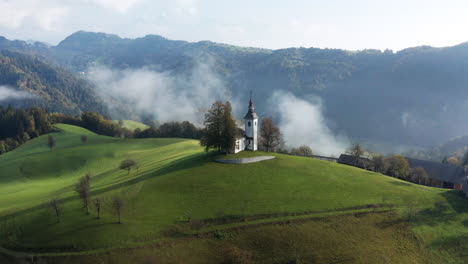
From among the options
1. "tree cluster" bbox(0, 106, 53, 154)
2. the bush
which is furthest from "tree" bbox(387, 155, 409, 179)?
"tree cluster" bbox(0, 106, 53, 154)

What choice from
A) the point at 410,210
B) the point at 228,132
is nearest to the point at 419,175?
the point at 410,210

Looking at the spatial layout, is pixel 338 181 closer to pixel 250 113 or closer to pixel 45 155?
pixel 250 113

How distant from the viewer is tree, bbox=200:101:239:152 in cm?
6544

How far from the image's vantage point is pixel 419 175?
7962cm

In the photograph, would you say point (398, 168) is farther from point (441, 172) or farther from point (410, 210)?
point (410, 210)

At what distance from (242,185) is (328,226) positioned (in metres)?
16.8

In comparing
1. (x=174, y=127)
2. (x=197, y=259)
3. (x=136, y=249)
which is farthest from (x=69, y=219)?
(x=174, y=127)

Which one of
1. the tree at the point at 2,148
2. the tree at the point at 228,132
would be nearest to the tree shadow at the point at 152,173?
the tree at the point at 228,132

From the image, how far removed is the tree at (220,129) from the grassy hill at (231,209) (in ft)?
12.6

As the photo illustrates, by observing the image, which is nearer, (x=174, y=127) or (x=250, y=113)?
(x=250, y=113)

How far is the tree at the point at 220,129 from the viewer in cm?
6544

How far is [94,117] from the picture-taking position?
167375 millimetres

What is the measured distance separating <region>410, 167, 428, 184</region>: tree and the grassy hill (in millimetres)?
23126

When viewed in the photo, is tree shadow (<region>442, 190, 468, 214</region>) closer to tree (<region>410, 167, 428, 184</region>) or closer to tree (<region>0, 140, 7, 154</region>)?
tree (<region>410, 167, 428, 184</region>)
